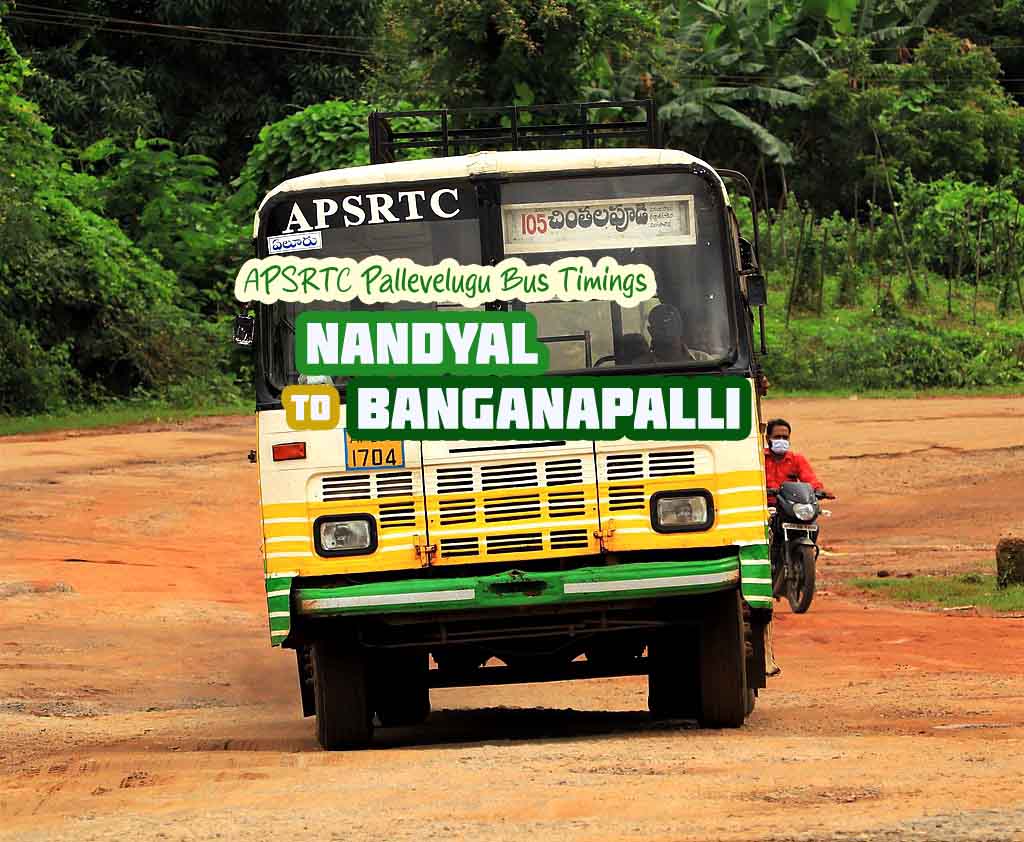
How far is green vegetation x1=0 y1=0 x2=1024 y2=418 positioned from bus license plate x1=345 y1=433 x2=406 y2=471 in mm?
23948

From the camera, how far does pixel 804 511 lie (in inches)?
554

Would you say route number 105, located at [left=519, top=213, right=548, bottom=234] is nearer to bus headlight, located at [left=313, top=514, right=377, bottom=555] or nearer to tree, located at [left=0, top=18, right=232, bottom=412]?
bus headlight, located at [left=313, top=514, right=377, bottom=555]

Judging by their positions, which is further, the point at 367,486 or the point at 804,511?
the point at 804,511

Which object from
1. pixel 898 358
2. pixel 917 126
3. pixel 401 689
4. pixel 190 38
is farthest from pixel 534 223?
pixel 917 126

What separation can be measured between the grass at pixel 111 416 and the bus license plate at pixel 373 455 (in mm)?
22730

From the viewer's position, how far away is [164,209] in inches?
1483

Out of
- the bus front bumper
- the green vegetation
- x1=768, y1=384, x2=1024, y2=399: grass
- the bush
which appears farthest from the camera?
the bush

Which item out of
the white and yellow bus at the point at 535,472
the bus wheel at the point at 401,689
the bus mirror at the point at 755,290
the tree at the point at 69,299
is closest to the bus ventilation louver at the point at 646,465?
the white and yellow bus at the point at 535,472

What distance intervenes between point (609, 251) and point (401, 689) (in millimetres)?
2862

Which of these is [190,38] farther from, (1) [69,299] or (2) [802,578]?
(2) [802,578]

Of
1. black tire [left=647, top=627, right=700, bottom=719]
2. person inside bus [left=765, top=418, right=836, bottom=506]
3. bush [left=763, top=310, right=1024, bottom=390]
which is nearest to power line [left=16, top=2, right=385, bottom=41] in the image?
bush [left=763, top=310, right=1024, bottom=390]

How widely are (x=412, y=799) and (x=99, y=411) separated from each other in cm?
2804

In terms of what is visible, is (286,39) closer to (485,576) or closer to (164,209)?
(164,209)

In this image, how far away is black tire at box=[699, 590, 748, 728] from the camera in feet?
26.4
